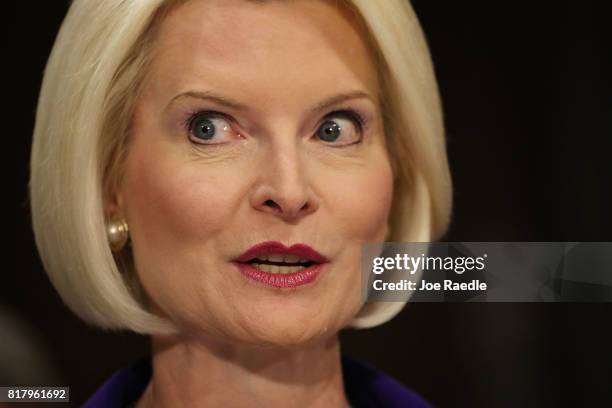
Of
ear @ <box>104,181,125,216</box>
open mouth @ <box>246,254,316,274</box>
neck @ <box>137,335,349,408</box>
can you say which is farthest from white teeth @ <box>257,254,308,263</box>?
ear @ <box>104,181,125,216</box>

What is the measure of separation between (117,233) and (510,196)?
24.9 inches

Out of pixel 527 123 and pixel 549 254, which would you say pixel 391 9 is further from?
pixel 549 254

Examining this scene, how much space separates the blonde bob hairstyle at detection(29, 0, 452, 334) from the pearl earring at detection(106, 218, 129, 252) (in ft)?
0.05

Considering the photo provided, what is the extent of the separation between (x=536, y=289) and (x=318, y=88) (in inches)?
18.4

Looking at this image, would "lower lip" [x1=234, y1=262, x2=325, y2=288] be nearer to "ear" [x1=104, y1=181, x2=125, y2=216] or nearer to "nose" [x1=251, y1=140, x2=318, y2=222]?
"nose" [x1=251, y1=140, x2=318, y2=222]

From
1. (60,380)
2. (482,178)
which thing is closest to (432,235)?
(482,178)

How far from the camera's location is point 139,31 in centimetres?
125

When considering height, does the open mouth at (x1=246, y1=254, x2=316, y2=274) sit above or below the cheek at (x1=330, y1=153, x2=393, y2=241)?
below

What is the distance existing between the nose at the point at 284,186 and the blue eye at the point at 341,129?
7cm

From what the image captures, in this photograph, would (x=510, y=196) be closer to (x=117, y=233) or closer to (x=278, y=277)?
(x=278, y=277)

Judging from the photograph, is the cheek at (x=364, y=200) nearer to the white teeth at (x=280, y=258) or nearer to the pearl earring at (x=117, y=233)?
the white teeth at (x=280, y=258)

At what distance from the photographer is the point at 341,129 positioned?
1320 mm

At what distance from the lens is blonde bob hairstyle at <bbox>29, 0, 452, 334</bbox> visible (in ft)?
4.17

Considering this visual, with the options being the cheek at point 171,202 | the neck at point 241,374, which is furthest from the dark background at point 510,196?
the cheek at point 171,202
